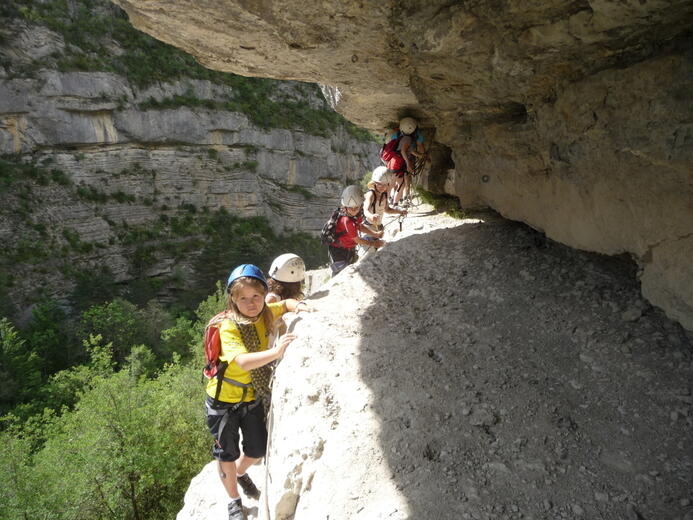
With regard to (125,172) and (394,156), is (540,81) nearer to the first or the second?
(394,156)

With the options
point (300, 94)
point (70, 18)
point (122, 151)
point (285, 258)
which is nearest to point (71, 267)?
point (122, 151)

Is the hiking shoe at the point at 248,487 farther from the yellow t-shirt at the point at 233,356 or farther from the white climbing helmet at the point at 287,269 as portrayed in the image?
the white climbing helmet at the point at 287,269

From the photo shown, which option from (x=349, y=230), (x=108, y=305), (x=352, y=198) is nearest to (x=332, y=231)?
(x=349, y=230)

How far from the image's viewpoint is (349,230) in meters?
4.96

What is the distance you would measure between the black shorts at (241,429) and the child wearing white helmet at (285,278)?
845 mm

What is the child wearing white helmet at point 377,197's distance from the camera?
506cm

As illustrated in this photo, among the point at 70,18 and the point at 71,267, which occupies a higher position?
the point at 70,18

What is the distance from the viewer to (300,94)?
3953 cm

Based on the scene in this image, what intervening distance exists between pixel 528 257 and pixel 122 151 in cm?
3235

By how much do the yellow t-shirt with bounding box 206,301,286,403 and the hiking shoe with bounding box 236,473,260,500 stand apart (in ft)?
3.18

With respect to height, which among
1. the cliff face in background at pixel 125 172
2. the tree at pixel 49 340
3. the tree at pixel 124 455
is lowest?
the tree at pixel 49 340

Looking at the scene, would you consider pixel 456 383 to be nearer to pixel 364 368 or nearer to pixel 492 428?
pixel 492 428

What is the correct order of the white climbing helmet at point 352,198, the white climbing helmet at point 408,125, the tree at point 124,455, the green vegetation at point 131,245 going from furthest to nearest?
1. the green vegetation at point 131,245
2. the tree at point 124,455
3. the white climbing helmet at point 408,125
4. the white climbing helmet at point 352,198

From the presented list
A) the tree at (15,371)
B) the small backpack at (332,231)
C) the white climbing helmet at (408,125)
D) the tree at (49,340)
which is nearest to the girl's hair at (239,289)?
the small backpack at (332,231)
